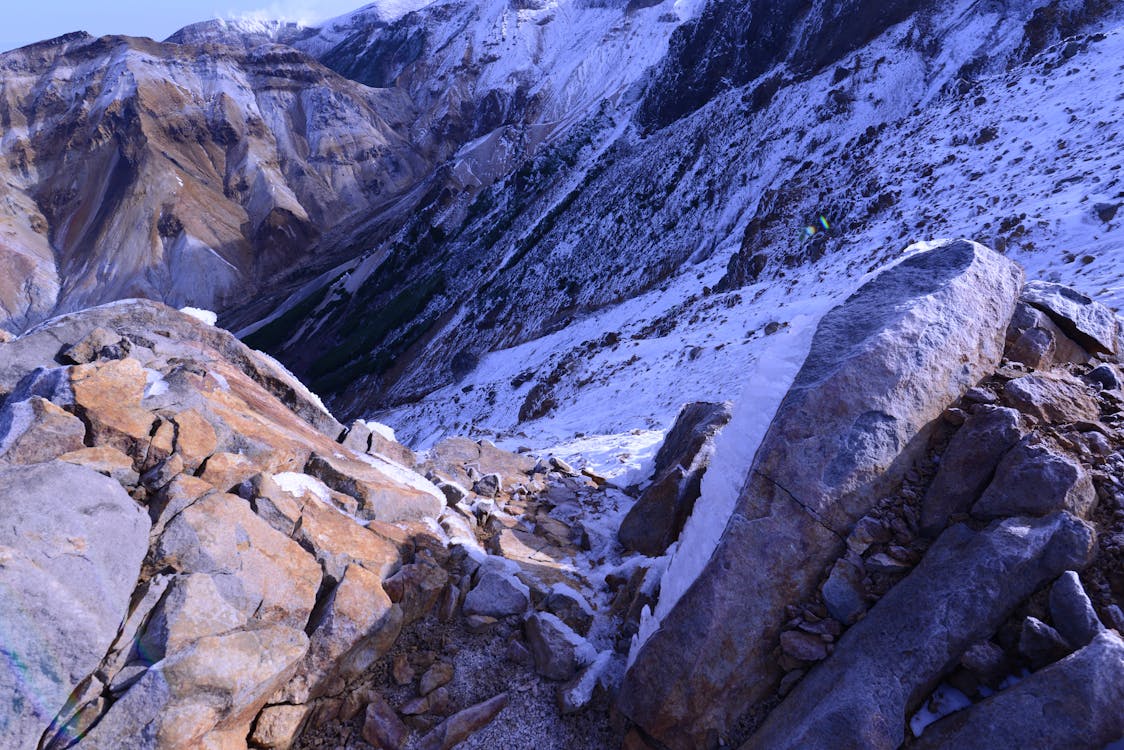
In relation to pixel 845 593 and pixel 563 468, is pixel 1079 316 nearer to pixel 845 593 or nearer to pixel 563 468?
pixel 845 593

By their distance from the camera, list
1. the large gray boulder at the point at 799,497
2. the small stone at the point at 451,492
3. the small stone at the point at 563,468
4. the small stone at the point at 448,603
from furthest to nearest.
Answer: the small stone at the point at 563,468, the small stone at the point at 451,492, the small stone at the point at 448,603, the large gray boulder at the point at 799,497

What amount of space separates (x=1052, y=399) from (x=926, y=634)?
2.35 m

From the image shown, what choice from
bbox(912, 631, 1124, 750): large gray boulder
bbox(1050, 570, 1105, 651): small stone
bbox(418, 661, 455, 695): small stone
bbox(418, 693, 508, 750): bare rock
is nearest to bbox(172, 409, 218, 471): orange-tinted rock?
bbox(418, 661, 455, 695): small stone

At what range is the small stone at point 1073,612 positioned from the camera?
3.79 meters

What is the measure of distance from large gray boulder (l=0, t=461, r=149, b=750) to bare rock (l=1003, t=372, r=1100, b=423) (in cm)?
741

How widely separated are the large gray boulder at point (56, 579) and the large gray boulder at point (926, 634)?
197 inches

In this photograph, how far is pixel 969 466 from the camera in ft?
15.9

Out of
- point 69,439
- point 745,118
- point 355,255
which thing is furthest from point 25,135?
point 69,439

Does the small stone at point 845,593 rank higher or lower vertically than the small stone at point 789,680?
higher

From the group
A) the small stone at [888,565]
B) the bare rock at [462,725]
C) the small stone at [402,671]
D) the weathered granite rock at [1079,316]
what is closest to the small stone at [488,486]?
the small stone at [402,671]

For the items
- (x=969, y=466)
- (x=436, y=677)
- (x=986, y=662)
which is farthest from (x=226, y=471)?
(x=969, y=466)

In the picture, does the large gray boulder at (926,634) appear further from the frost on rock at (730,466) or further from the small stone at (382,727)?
the small stone at (382,727)

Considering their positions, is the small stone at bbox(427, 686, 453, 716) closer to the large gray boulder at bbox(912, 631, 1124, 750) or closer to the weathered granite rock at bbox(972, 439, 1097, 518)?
the large gray boulder at bbox(912, 631, 1124, 750)

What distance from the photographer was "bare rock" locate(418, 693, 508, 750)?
205 inches
